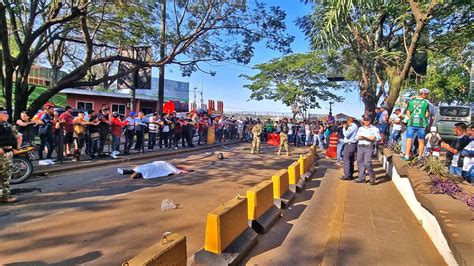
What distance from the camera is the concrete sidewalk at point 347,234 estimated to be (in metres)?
4.05

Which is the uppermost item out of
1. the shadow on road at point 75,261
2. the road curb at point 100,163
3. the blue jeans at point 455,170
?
the blue jeans at point 455,170

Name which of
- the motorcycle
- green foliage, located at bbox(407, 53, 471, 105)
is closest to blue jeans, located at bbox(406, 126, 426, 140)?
the motorcycle

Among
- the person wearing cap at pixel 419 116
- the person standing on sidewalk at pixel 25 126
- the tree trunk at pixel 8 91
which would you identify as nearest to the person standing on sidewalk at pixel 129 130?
the person standing on sidewalk at pixel 25 126

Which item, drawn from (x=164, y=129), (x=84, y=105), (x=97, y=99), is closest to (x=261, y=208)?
(x=164, y=129)

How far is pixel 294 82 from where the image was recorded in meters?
37.0

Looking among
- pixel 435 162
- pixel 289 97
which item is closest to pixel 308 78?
pixel 289 97

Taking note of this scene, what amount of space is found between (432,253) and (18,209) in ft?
20.8

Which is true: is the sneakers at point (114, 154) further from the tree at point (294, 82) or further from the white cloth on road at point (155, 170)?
the tree at point (294, 82)

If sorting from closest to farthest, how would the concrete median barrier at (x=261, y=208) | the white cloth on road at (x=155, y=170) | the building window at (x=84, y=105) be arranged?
the concrete median barrier at (x=261, y=208) < the white cloth on road at (x=155, y=170) < the building window at (x=84, y=105)

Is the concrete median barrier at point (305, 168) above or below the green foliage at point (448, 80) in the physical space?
below

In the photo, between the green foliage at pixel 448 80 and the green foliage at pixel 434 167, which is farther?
the green foliage at pixel 448 80

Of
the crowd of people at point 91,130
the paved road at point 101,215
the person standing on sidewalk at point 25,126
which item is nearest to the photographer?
the paved road at point 101,215

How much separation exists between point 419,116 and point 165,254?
6.75m

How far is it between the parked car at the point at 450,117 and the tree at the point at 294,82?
19.0 m
